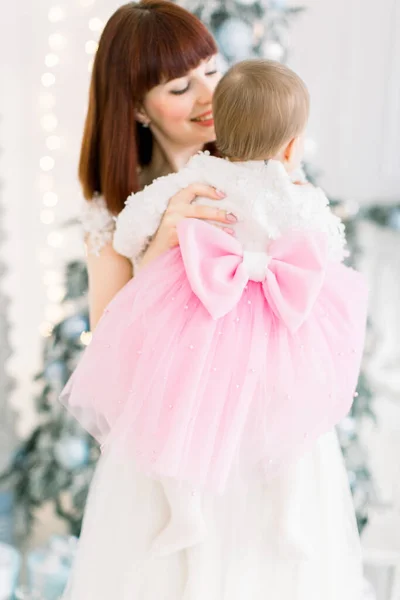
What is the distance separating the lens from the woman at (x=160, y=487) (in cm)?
115

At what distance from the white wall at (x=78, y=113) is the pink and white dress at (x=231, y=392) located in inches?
52.7

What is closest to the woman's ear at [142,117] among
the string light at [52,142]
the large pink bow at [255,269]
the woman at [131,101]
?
the woman at [131,101]

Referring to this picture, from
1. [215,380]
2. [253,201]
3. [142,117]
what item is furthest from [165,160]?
[215,380]

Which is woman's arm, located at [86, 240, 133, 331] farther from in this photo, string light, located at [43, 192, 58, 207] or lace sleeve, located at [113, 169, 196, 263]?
string light, located at [43, 192, 58, 207]

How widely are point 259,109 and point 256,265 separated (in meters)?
0.26

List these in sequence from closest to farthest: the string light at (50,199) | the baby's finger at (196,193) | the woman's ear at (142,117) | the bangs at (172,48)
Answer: the baby's finger at (196,193), the bangs at (172,48), the woman's ear at (142,117), the string light at (50,199)

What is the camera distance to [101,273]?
56.2 inches

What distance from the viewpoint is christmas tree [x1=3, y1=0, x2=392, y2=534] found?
183cm

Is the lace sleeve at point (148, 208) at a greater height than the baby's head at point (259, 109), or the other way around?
the baby's head at point (259, 109)

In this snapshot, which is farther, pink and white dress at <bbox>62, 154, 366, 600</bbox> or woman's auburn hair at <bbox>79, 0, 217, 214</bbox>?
woman's auburn hair at <bbox>79, 0, 217, 214</bbox>

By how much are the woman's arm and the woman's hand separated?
0.22 metres

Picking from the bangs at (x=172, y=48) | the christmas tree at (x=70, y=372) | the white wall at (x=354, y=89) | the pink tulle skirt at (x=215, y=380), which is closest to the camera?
the pink tulle skirt at (x=215, y=380)

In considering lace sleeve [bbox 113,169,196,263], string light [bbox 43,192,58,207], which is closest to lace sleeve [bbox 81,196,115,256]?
lace sleeve [bbox 113,169,196,263]

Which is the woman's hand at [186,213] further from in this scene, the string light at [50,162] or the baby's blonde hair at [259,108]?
the string light at [50,162]
